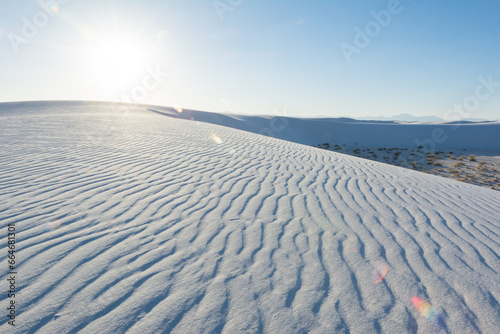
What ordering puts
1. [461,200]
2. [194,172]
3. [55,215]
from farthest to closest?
[194,172] → [461,200] → [55,215]

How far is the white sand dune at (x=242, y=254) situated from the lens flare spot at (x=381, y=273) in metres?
0.02

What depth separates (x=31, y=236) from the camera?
2.48 metres

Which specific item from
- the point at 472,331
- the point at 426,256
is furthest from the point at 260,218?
the point at 472,331

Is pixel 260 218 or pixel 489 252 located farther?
pixel 260 218

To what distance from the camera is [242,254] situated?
235 centimetres

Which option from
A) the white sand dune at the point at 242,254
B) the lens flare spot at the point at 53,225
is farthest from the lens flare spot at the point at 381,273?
the lens flare spot at the point at 53,225

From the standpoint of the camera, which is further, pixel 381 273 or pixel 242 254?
pixel 242 254

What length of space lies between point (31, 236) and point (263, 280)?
219cm

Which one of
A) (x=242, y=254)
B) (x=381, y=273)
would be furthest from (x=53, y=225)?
(x=381, y=273)

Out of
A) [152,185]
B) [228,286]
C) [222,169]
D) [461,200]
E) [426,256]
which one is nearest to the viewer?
[228,286]

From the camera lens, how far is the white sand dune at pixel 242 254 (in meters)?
1.70

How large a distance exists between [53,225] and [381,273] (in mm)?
3087

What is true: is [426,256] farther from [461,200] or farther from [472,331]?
[461,200]

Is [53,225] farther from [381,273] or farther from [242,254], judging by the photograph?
[381,273]
